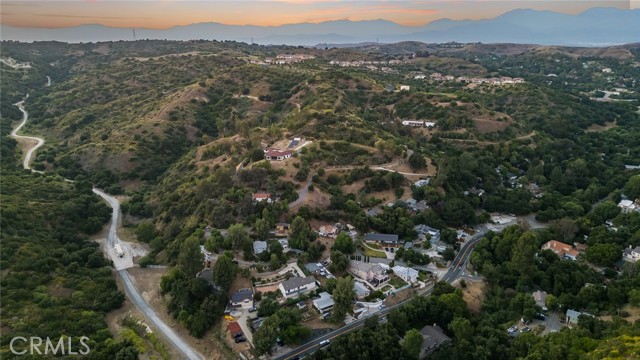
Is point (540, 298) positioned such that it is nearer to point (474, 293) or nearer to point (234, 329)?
point (474, 293)

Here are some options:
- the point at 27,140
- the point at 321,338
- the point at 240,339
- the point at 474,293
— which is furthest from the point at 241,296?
the point at 27,140

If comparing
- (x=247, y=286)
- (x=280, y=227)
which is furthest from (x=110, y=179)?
(x=247, y=286)

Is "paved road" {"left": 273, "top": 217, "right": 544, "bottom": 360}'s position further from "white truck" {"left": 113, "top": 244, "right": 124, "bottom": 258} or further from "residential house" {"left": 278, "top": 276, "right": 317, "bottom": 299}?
"white truck" {"left": 113, "top": 244, "right": 124, "bottom": 258}

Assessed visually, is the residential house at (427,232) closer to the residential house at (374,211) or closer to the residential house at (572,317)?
the residential house at (374,211)

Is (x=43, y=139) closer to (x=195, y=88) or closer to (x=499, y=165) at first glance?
(x=195, y=88)

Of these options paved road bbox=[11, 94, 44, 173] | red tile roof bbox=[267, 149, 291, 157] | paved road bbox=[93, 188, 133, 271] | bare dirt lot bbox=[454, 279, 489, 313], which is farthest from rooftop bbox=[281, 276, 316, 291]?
paved road bbox=[11, 94, 44, 173]

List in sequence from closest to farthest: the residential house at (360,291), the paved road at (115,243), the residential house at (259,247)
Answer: the residential house at (360,291), the residential house at (259,247), the paved road at (115,243)

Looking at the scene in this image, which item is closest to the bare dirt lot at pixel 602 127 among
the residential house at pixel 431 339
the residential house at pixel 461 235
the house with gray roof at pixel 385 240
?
the residential house at pixel 461 235
